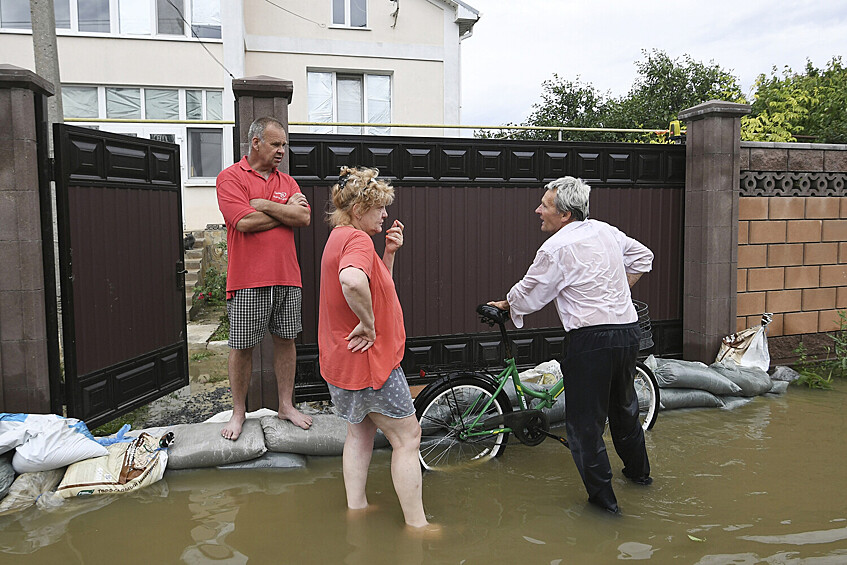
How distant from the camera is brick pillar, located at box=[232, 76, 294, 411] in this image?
4867mm

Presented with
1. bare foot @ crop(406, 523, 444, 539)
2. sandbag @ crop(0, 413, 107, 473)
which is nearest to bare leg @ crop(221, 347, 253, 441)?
sandbag @ crop(0, 413, 107, 473)

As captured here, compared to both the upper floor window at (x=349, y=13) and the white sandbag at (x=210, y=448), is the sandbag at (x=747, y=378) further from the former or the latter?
the upper floor window at (x=349, y=13)

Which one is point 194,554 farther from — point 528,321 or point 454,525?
point 528,321

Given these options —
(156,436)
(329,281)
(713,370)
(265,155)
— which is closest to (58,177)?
(265,155)

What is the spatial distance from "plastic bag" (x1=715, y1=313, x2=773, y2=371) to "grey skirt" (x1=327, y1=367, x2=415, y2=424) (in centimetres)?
406

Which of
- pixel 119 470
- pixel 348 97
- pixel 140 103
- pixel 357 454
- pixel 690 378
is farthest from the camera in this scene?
pixel 348 97

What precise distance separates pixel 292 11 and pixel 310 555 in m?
14.5

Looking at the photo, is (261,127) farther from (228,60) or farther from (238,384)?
(228,60)

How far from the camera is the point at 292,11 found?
15.4m

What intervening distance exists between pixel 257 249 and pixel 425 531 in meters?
1.97

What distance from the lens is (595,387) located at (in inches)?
141

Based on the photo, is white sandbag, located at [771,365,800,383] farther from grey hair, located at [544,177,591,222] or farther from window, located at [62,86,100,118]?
window, located at [62,86,100,118]

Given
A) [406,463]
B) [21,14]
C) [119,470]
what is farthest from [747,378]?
[21,14]

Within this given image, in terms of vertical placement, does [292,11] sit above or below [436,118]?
above
